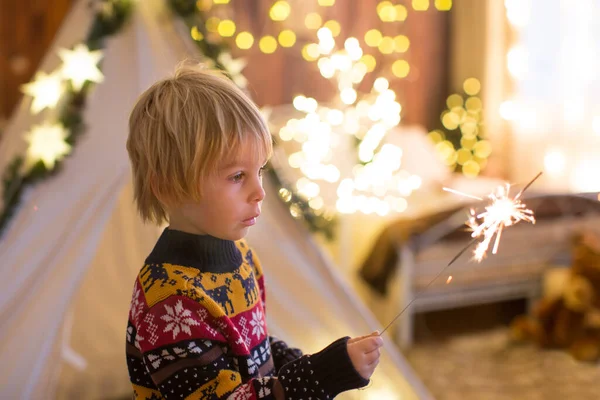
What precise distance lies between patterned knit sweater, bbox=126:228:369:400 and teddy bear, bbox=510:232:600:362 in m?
2.27

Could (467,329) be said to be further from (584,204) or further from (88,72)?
(88,72)

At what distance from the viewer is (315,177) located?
146 inches

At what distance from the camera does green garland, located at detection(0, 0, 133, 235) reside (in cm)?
160

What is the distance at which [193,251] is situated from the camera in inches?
39.3

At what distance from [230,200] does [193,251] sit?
102 mm

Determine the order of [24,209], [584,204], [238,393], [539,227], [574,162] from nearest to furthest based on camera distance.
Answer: [238,393] < [24,209] < [539,227] < [584,204] < [574,162]

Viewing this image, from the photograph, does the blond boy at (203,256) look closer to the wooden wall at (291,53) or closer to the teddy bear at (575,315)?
the teddy bear at (575,315)

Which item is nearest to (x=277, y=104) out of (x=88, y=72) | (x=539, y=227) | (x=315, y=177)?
(x=315, y=177)

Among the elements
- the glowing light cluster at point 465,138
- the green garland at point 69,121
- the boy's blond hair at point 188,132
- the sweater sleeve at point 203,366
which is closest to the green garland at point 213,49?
the green garland at point 69,121

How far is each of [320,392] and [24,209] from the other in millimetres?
1016

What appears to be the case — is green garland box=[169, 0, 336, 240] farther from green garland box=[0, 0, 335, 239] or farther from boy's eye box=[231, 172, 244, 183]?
boy's eye box=[231, 172, 244, 183]

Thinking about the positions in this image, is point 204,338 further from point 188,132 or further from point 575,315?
point 575,315

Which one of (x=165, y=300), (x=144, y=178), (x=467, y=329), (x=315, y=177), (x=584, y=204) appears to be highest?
(x=144, y=178)

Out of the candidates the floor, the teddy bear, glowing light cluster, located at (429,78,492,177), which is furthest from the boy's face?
glowing light cluster, located at (429,78,492,177)
